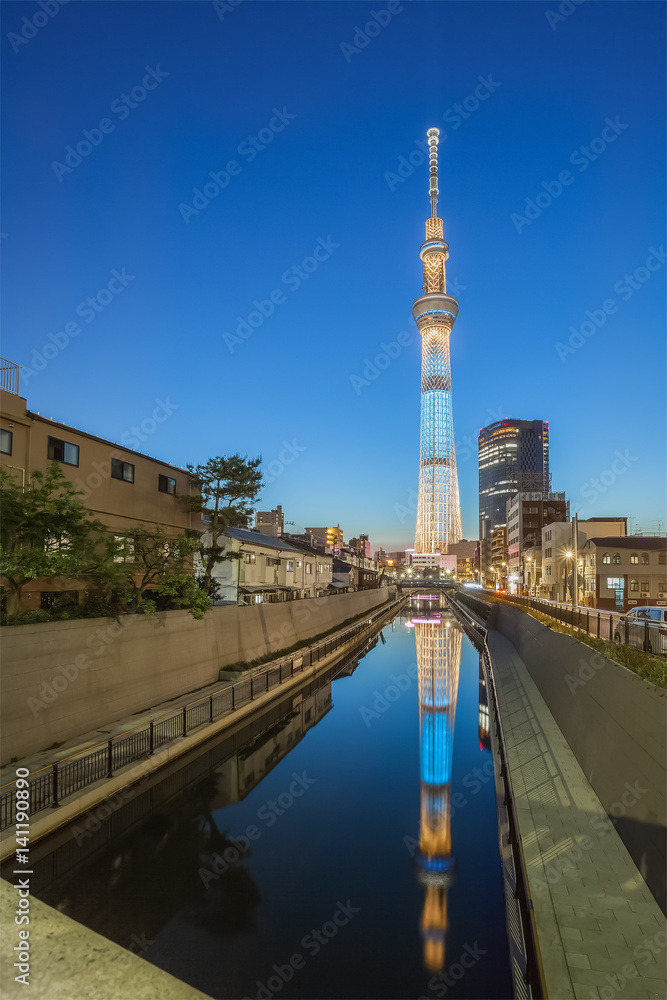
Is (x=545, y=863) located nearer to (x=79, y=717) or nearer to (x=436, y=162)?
(x=79, y=717)

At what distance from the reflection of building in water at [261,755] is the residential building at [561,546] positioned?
4824cm

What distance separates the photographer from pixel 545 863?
9242mm

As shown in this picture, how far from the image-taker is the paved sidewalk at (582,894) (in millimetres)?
6562

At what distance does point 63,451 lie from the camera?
21.2 meters

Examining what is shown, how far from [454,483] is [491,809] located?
16168 cm

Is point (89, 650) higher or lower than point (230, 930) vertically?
higher

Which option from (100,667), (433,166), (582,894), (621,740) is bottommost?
(582,894)

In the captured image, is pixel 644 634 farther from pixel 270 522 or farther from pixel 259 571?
pixel 270 522

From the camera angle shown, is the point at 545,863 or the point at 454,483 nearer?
the point at 545,863

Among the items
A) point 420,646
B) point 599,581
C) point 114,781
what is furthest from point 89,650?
point 599,581

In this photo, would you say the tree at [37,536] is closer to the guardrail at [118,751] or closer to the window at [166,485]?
the guardrail at [118,751]

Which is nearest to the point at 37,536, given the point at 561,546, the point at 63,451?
the point at 63,451

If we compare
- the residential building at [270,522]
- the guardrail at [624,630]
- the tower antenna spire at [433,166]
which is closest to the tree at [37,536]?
the guardrail at [624,630]

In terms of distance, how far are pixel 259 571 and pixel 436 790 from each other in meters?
26.2
